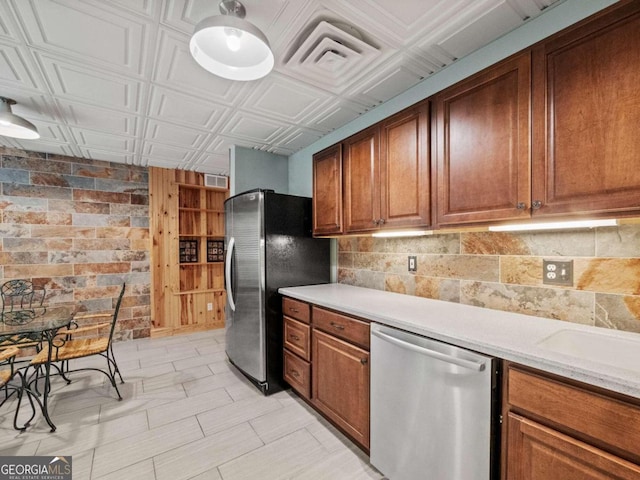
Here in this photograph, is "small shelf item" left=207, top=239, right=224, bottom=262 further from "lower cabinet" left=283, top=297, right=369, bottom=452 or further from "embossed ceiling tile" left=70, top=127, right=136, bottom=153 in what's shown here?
"lower cabinet" left=283, top=297, right=369, bottom=452

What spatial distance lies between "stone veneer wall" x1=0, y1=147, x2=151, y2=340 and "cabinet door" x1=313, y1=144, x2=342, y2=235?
115 inches

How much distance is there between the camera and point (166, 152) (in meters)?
3.57

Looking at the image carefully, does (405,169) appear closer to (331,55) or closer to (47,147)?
(331,55)

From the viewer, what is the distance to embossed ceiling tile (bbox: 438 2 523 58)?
1.48 m

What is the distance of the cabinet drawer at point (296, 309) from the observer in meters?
2.25

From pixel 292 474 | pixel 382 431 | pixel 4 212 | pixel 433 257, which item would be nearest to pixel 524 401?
pixel 382 431

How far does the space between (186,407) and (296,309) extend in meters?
1.20

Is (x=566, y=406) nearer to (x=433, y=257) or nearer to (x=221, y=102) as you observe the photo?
(x=433, y=257)

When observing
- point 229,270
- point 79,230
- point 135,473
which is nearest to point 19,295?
point 79,230

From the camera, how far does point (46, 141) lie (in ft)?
10.4

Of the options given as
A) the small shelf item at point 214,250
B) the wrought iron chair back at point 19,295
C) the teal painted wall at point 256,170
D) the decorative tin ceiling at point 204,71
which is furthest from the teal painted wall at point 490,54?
the wrought iron chair back at point 19,295

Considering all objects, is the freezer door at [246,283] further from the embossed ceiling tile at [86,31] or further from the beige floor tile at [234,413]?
the embossed ceiling tile at [86,31]

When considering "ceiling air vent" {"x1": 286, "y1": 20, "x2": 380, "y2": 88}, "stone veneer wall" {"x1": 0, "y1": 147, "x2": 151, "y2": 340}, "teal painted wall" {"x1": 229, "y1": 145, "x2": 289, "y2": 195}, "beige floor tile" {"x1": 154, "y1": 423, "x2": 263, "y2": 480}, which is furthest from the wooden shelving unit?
"ceiling air vent" {"x1": 286, "y1": 20, "x2": 380, "y2": 88}

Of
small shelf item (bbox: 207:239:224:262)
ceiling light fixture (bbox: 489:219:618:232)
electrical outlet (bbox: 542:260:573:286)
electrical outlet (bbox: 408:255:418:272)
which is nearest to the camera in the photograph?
ceiling light fixture (bbox: 489:219:618:232)
